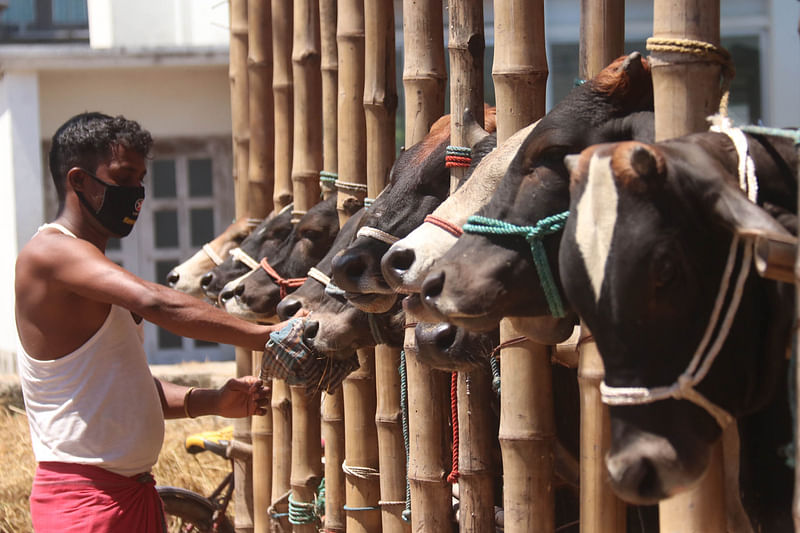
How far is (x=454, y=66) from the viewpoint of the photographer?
13.4 ft

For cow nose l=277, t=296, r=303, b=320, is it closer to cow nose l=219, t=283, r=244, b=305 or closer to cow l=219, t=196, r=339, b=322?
cow l=219, t=196, r=339, b=322

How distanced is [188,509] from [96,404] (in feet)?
9.54

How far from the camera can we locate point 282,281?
5949mm

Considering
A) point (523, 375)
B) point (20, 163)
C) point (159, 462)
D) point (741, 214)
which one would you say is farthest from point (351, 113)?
point (20, 163)

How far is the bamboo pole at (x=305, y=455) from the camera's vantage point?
19.2ft

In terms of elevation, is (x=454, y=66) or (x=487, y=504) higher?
(x=454, y=66)

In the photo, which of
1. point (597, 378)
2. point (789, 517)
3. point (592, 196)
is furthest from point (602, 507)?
point (592, 196)

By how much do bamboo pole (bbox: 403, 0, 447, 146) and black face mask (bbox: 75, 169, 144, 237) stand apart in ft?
3.79

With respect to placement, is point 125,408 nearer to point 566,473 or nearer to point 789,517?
point 566,473

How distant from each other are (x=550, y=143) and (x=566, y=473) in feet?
5.43

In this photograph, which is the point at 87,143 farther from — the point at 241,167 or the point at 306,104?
the point at 241,167

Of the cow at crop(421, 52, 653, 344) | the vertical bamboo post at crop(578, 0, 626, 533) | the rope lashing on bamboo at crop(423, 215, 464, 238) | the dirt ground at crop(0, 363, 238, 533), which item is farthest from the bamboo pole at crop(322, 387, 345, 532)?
the cow at crop(421, 52, 653, 344)

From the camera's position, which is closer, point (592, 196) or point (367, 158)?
point (592, 196)

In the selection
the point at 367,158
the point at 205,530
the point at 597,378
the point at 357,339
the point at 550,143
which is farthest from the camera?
the point at 205,530
